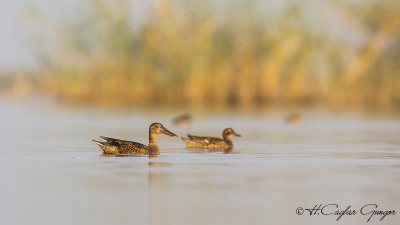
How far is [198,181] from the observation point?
38.4ft

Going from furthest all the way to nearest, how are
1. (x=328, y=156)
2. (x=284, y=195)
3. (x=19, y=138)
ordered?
(x=19, y=138) → (x=328, y=156) → (x=284, y=195)

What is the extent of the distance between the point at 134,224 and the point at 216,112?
2390 centimetres

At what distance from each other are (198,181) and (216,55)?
81.9ft

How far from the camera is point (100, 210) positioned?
9570 mm

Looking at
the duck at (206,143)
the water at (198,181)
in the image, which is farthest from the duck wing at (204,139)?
the water at (198,181)

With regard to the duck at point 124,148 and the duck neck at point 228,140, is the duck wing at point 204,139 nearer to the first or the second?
the duck neck at point 228,140

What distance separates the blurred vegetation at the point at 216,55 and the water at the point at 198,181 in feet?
50.5

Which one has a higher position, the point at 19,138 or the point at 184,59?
the point at 184,59

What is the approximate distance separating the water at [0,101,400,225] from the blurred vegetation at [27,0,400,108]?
15.4 m

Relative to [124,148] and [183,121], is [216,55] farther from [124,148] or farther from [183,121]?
[124,148]

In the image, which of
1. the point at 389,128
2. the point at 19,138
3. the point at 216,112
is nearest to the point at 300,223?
the point at 19,138

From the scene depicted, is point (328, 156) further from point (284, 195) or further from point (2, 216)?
point (2, 216)

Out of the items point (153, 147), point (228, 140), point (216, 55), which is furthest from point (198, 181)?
point (216, 55)

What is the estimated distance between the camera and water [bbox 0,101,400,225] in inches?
368
